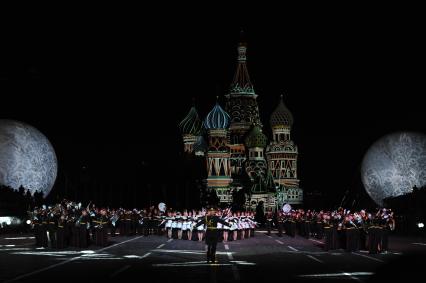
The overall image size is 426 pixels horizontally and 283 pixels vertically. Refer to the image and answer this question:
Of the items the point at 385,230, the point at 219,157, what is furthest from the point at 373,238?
the point at 219,157

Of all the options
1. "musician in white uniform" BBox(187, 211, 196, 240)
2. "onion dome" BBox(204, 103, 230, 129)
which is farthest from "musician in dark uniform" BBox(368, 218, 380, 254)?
"onion dome" BBox(204, 103, 230, 129)

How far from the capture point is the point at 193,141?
170 m

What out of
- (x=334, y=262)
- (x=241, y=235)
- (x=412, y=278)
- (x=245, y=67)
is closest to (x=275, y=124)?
(x=245, y=67)

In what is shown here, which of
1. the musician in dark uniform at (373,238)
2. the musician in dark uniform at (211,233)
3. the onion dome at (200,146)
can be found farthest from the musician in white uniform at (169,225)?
the onion dome at (200,146)

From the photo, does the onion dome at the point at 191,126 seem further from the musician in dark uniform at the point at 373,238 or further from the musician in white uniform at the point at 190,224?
the musician in dark uniform at the point at 373,238

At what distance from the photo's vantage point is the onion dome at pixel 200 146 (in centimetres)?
15950

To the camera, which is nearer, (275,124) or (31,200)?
(31,200)

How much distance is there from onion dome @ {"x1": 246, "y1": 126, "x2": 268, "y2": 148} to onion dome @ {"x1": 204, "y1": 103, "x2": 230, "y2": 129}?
6.66 meters

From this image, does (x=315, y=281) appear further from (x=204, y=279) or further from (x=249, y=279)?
(x=204, y=279)

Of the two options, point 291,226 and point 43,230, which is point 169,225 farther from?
point 43,230

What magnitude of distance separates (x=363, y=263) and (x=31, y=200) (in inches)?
1825

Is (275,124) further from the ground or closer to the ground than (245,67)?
closer to the ground

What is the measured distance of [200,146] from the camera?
16050 cm

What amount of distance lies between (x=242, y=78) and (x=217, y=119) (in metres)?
21.2
